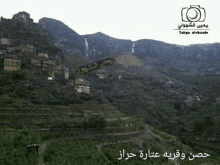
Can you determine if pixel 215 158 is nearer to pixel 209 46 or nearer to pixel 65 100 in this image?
pixel 65 100

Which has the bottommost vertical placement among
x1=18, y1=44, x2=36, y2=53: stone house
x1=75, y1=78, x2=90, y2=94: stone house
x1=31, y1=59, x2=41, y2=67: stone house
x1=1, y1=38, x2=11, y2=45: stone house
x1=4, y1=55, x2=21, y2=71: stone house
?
x1=75, y1=78, x2=90, y2=94: stone house

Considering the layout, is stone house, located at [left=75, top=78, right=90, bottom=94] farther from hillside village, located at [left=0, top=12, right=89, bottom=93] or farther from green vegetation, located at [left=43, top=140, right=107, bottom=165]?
green vegetation, located at [left=43, top=140, right=107, bottom=165]

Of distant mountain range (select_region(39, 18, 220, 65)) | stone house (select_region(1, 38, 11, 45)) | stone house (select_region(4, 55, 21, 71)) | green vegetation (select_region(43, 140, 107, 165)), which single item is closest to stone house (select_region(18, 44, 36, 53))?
stone house (select_region(1, 38, 11, 45))

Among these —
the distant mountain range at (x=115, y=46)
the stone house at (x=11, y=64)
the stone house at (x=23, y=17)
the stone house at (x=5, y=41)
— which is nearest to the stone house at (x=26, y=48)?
the stone house at (x=5, y=41)

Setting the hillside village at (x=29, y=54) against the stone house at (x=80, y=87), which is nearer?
the stone house at (x=80, y=87)

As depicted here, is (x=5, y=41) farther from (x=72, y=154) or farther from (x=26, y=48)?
(x=72, y=154)

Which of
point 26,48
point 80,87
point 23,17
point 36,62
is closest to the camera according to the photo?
point 80,87

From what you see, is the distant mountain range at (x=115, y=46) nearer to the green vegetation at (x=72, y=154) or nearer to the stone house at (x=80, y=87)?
the stone house at (x=80, y=87)

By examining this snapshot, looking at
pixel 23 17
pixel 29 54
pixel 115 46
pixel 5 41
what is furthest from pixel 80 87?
pixel 115 46

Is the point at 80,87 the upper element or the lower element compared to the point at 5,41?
lower

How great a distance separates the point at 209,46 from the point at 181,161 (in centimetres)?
15142

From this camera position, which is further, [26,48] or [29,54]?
[26,48]

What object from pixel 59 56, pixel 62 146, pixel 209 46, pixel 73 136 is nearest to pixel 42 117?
pixel 73 136

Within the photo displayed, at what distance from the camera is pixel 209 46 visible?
141m
